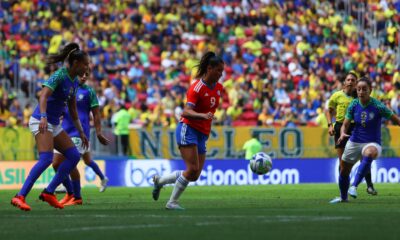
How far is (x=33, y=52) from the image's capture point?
35.2 meters

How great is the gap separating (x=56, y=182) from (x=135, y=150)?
51.7 feet

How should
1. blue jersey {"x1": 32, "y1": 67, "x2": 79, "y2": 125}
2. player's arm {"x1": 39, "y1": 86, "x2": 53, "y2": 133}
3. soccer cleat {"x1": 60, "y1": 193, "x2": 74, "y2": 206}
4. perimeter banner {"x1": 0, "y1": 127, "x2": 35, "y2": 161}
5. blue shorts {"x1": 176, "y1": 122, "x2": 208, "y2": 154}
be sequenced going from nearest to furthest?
player's arm {"x1": 39, "y1": 86, "x2": 53, "y2": 133} → blue shorts {"x1": 176, "y1": 122, "x2": 208, "y2": 154} → blue jersey {"x1": 32, "y1": 67, "x2": 79, "y2": 125} → soccer cleat {"x1": 60, "y1": 193, "x2": 74, "y2": 206} → perimeter banner {"x1": 0, "y1": 127, "x2": 35, "y2": 161}

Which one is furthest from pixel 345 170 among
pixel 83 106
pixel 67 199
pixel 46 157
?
pixel 83 106

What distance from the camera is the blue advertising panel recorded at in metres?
29.9

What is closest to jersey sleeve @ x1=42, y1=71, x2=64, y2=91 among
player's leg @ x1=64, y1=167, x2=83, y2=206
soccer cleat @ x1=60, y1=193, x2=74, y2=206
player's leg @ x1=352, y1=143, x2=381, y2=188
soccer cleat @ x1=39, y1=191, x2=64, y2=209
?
soccer cleat @ x1=39, y1=191, x2=64, y2=209

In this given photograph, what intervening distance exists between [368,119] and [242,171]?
13.7m

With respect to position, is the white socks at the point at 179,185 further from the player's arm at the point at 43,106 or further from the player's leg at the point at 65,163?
the player's arm at the point at 43,106

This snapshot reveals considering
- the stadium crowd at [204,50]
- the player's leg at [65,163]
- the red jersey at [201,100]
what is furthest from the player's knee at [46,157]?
the stadium crowd at [204,50]

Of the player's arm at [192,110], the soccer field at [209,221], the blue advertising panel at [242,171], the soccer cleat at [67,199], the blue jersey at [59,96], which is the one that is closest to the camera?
the soccer field at [209,221]

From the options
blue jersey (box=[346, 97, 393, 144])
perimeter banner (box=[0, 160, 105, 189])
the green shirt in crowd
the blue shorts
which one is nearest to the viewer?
the blue shorts

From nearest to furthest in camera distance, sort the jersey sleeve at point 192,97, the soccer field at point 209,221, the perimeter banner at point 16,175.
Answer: the soccer field at point 209,221
the jersey sleeve at point 192,97
the perimeter banner at point 16,175

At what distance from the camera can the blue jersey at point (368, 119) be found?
57.2 ft

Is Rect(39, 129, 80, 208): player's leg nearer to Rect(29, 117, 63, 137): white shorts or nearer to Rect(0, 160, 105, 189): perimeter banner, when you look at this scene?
Rect(29, 117, 63, 137): white shorts

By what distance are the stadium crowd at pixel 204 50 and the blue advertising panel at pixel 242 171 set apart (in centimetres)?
258
